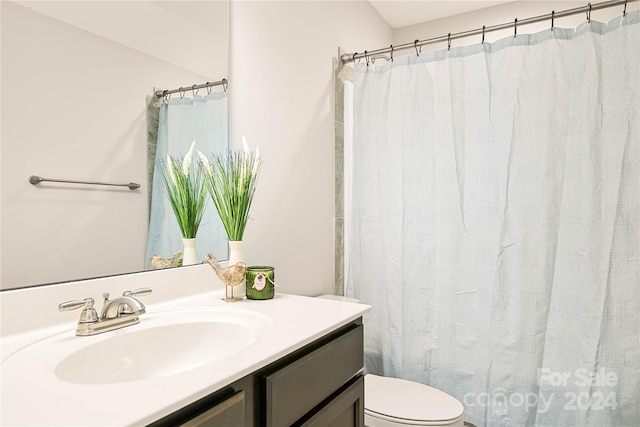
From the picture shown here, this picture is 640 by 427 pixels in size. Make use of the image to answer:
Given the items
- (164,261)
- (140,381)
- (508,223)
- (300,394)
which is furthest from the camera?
(508,223)

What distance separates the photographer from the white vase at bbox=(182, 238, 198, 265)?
1366 mm

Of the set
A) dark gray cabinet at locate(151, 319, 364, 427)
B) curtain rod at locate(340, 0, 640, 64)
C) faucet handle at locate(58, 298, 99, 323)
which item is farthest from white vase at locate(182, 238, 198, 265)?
curtain rod at locate(340, 0, 640, 64)

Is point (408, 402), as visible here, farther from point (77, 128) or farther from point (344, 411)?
point (77, 128)

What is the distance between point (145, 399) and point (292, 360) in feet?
1.23

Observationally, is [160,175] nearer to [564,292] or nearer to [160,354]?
[160,354]

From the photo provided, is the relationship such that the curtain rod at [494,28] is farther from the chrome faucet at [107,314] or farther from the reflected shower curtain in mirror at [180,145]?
the chrome faucet at [107,314]

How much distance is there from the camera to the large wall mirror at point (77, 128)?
0.96 metres

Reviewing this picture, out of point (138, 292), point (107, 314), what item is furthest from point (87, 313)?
point (138, 292)

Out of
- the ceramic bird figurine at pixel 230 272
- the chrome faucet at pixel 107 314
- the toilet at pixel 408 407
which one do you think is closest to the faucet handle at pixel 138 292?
the chrome faucet at pixel 107 314

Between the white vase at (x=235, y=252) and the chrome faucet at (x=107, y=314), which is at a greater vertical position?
the white vase at (x=235, y=252)

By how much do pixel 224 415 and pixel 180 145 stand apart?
0.91 m

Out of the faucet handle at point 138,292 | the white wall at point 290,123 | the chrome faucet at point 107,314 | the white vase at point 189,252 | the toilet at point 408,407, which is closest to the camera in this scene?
the chrome faucet at point 107,314

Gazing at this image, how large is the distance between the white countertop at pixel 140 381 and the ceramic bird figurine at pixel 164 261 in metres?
0.03

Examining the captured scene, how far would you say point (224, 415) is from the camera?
2.39ft
